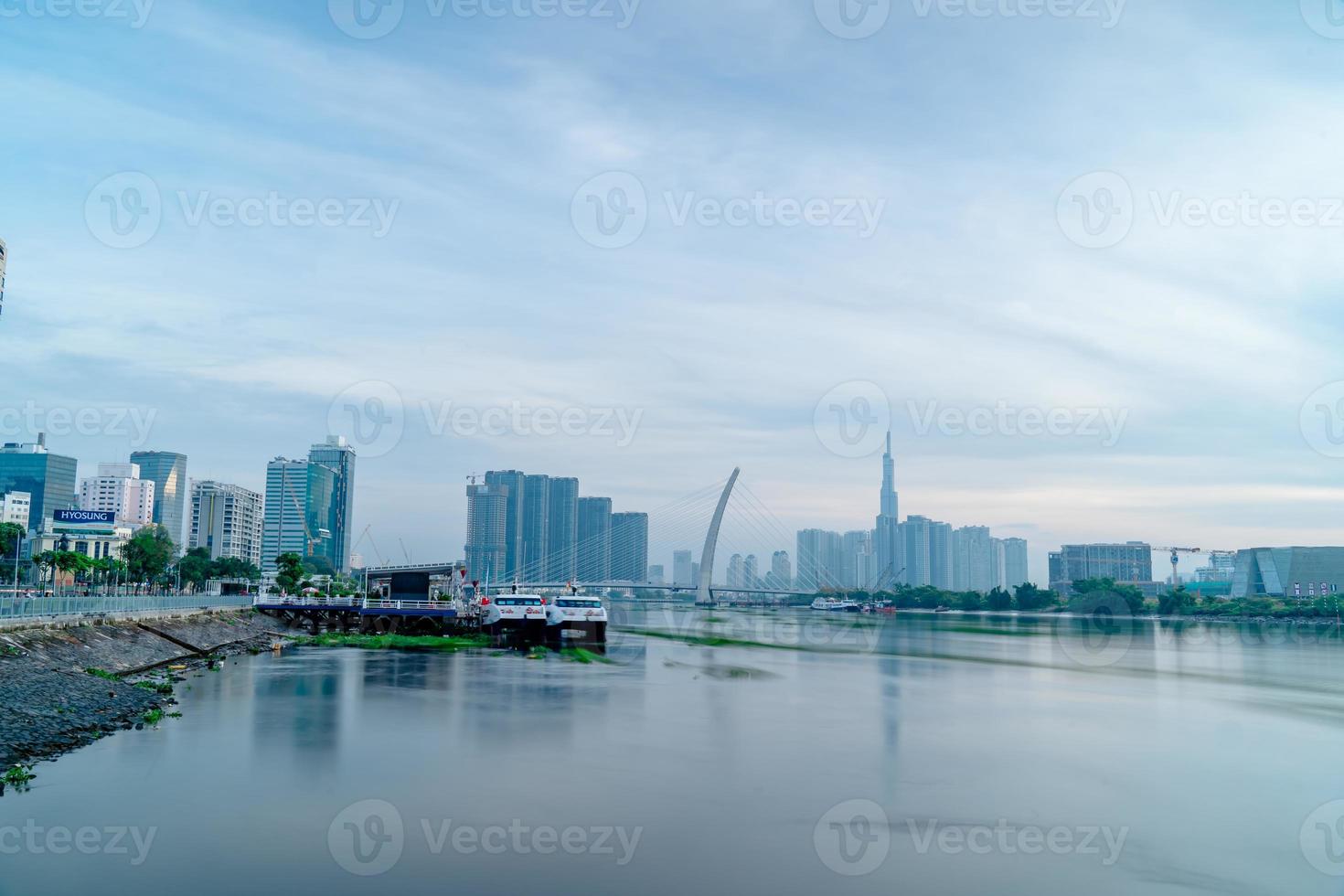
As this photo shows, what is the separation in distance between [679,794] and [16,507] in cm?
18518

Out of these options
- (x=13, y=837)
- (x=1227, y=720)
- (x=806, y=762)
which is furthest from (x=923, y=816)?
(x=1227, y=720)

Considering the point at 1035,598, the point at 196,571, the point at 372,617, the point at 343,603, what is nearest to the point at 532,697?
the point at 372,617

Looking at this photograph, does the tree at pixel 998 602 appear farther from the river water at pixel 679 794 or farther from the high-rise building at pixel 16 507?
the high-rise building at pixel 16 507

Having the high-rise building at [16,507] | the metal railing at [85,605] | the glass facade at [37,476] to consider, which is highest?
the glass facade at [37,476]

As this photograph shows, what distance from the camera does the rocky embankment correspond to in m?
21.6

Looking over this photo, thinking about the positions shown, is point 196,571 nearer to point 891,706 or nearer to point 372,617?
point 372,617

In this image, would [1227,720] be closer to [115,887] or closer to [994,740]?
[994,740]

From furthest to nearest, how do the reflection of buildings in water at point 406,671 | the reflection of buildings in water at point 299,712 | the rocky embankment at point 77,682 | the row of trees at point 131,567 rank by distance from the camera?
the row of trees at point 131,567
the reflection of buildings in water at point 406,671
the reflection of buildings in water at point 299,712
the rocky embankment at point 77,682

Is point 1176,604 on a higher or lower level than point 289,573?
lower

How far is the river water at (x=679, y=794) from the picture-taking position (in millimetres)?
15508

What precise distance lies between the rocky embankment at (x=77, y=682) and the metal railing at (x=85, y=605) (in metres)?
0.87

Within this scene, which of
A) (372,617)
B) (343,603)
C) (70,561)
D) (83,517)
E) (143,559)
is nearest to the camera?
(70,561)

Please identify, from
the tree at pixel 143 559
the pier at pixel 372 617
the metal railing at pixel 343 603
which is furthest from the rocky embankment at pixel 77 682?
the tree at pixel 143 559

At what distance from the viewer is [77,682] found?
27203 mm
